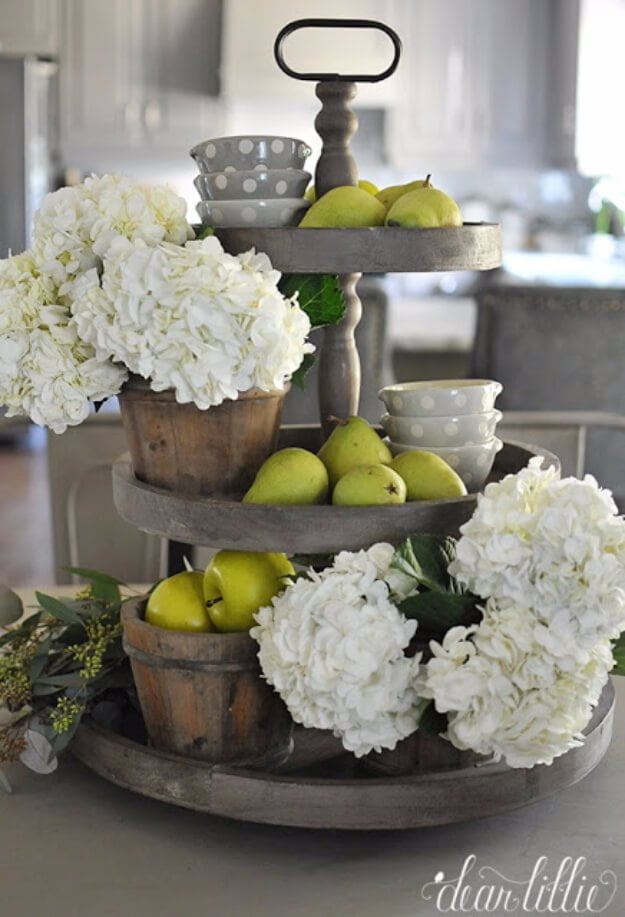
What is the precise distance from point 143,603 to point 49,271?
295 mm

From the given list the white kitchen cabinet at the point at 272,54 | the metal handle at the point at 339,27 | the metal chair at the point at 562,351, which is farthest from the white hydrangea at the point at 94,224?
the white kitchen cabinet at the point at 272,54

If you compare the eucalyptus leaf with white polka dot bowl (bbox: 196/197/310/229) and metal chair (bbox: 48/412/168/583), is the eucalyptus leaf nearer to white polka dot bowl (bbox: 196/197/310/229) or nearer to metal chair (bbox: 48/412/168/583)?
white polka dot bowl (bbox: 196/197/310/229)

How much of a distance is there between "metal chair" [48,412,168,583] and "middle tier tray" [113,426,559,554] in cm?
105

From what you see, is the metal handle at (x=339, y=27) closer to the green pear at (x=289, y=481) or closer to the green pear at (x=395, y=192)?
the green pear at (x=395, y=192)

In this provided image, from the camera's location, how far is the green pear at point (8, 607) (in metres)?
1.23

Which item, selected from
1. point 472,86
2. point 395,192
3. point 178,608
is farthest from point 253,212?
point 472,86

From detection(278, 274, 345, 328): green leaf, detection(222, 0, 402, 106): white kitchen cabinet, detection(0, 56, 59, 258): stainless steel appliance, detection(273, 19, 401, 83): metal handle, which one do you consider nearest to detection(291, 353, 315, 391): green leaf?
detection(278, 274, 345, 328): green leaf

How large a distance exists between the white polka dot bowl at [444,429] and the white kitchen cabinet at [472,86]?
16.8 feet

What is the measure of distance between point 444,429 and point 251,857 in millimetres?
398

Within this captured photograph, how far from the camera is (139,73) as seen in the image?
5.96 metres

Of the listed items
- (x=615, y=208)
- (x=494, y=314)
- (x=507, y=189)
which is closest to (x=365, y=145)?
(x=507, y=189)

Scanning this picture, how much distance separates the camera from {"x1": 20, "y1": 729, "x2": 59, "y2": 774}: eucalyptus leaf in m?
1.05

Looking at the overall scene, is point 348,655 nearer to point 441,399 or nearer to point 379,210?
point 441,399

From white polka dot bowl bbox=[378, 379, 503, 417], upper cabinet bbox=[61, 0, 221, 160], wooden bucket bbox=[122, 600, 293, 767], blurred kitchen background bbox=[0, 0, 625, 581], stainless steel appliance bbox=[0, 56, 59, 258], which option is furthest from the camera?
upper cabinet bbox=[61, 0, 221, 160]
